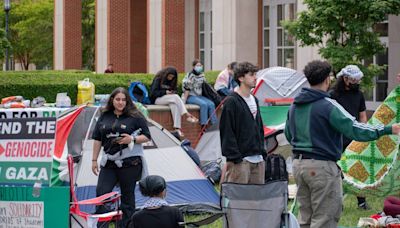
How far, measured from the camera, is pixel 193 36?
3469 centimetres

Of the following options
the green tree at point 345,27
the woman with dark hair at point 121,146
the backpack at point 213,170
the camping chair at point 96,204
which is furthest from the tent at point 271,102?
the camping chair at point 96,204

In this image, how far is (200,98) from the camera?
55.7ft

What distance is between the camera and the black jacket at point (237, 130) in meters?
9.22

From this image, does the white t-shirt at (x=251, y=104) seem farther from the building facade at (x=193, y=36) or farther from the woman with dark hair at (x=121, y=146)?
the building facade at (x=193, y=36)

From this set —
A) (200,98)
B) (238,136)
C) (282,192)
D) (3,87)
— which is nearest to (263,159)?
(238,136)

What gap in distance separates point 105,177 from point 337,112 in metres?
2.98

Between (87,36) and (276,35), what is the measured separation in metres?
24.3

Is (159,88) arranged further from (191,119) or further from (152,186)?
(152,186)

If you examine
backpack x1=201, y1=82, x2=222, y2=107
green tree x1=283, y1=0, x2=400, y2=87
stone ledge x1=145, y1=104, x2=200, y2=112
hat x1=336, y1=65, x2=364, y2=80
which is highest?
green tree x1=283, y1=0, x2=400, y2=87

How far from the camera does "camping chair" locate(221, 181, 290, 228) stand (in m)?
8.00

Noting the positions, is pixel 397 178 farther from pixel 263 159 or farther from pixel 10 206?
pixel 10 206

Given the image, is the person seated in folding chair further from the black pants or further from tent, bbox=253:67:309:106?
tent, bbox=253:67:309:106

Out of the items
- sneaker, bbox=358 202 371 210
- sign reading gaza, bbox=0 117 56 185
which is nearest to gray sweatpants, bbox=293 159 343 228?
sign reading gaza, bbox=0 117 56 185

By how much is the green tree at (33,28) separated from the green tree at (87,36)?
72.8 inches
